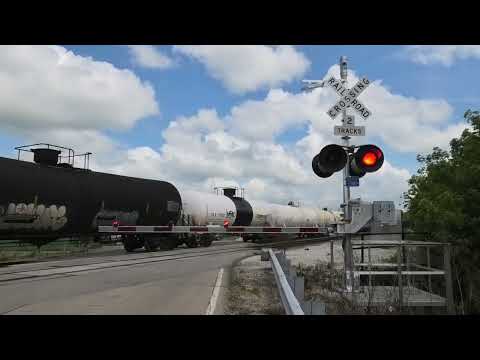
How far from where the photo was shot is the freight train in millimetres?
13578

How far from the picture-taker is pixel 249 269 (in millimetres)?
13078

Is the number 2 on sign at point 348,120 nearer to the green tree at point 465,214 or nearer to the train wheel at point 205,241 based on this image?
the green tree at point 465,214

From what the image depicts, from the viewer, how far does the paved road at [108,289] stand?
688cm

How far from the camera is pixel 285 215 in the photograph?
31938 mm

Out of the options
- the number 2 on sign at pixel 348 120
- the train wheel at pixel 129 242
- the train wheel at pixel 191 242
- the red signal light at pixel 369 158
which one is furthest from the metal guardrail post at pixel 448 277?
the train wheel at pixel 191 242

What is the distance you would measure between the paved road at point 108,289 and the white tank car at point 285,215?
15381 mm

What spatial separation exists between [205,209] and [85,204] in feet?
29.0

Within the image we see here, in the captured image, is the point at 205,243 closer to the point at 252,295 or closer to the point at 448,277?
the point at 252,295

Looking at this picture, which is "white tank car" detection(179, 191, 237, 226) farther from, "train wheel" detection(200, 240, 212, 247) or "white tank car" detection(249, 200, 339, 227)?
"white tank car" detection(249, 200, 339, 227)

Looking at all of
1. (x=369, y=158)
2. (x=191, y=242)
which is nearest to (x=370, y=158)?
(x=369, y=158)

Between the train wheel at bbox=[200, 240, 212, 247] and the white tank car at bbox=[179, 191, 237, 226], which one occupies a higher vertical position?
the white tank car at bbox=[179, 191, 237, 226]

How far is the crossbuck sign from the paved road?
383 centimetres

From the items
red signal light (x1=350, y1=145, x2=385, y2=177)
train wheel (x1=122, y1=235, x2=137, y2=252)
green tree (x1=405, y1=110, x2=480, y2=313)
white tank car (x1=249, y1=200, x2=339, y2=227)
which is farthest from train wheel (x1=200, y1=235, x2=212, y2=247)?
red signal light (x1=350, y1=145, x2=385, y2=177)
